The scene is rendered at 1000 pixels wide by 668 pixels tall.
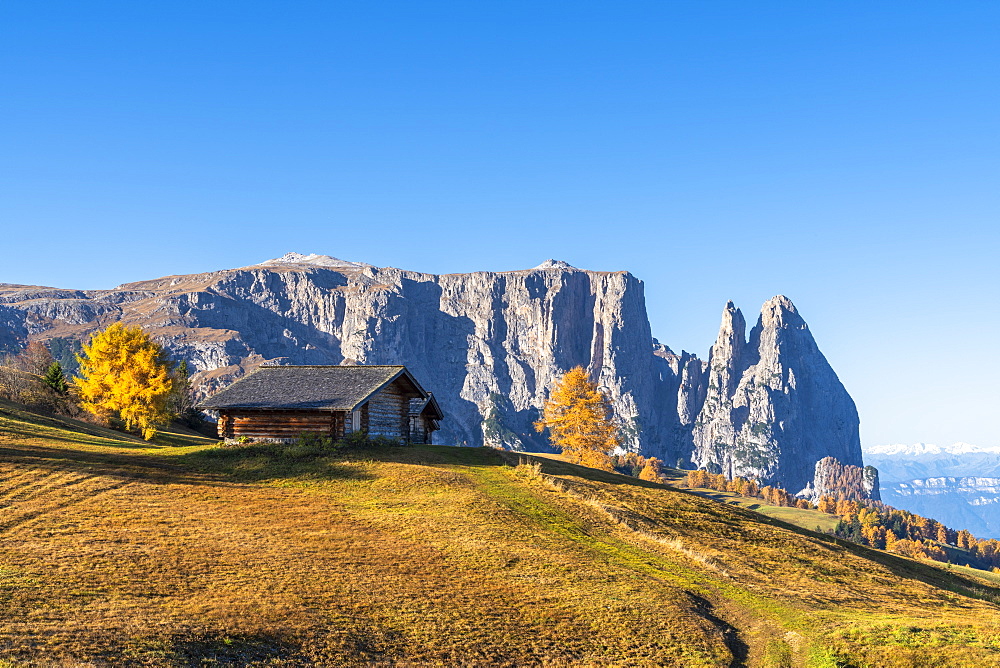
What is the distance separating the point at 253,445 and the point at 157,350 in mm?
18783

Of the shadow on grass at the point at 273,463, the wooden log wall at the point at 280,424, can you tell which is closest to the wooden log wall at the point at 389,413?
the wooden log wall at the point at 280,424

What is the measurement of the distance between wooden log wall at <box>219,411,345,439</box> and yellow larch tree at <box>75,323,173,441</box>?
1147 cm

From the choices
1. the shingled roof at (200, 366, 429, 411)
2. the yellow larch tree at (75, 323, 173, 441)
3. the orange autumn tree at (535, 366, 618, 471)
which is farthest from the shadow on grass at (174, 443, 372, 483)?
the orange autumn tree at (535, 366, 618, 471)

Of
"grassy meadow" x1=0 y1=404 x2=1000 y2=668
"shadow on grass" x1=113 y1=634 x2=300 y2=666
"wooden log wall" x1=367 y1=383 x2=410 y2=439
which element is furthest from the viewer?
"wooden log wall" x1=367 y1=383 x2=410 y2=439

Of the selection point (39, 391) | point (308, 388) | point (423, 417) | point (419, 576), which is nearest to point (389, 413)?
point (308, 388)

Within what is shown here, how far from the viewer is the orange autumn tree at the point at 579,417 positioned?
70.4m

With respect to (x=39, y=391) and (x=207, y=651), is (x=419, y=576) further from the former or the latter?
(x=39, y=391)

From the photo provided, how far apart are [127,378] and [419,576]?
43.0 m

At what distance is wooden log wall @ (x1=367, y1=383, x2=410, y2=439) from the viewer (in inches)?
1954

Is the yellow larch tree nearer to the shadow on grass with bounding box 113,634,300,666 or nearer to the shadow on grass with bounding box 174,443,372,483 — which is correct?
the shadow on grass with bounding box 174,443,372,483

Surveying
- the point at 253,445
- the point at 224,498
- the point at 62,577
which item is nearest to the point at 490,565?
the point at 62,577

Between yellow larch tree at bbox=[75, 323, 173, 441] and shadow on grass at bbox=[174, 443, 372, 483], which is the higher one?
yellow larch tree at bbox=[75, 323, 173, 441]

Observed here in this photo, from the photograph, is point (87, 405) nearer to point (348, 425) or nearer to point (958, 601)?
point (348, 425)

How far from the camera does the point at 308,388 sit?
49062 millimetres
